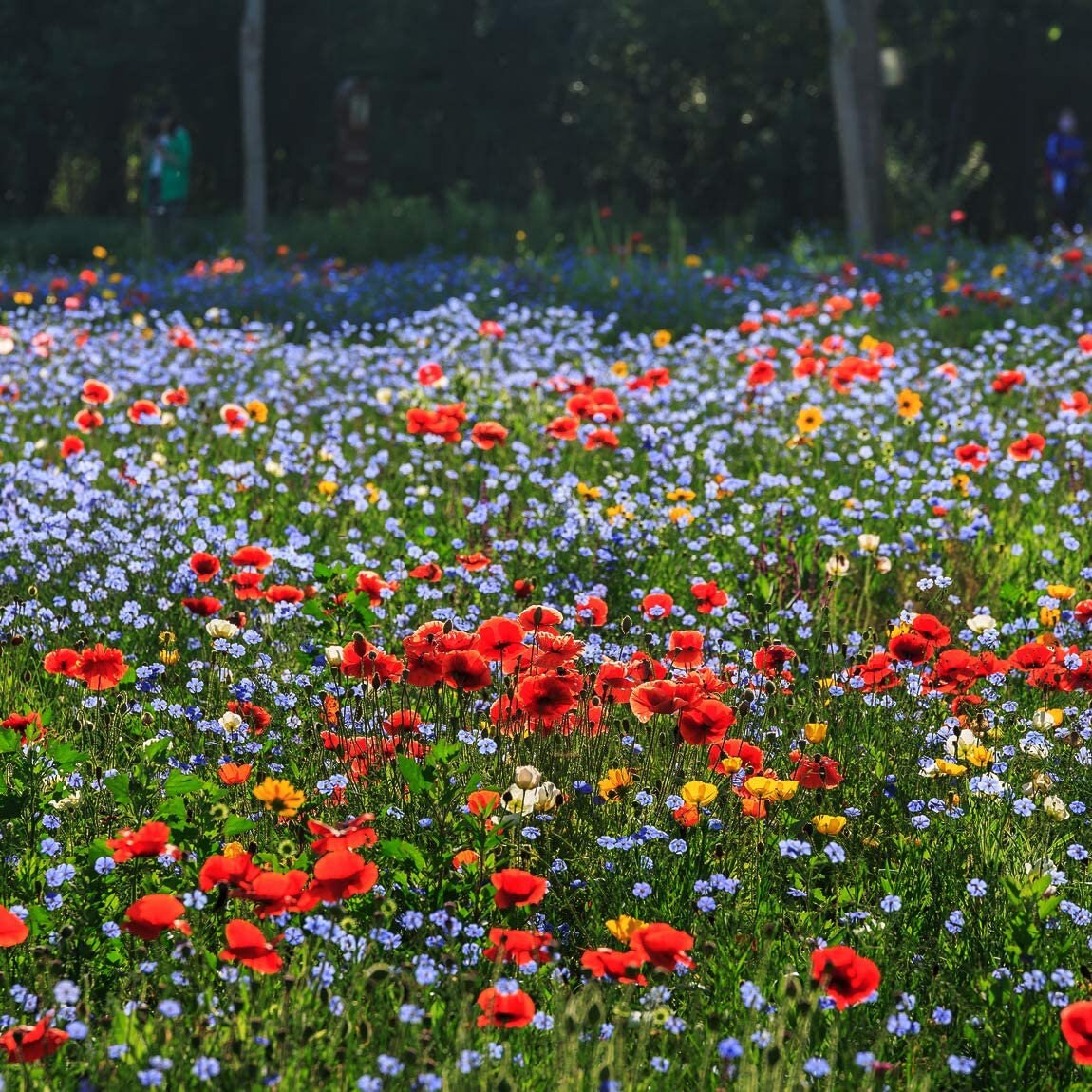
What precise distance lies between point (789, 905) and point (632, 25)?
21.6 metres

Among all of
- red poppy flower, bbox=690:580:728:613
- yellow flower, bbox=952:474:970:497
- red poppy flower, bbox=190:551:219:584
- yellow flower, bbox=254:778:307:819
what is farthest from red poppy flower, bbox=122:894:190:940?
yellow flower, bbox=952:474:970:497

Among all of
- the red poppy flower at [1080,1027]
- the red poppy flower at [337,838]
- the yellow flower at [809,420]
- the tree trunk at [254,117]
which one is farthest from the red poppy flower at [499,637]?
the tree trunk at [254,117]

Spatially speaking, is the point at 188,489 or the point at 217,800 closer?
the point at 217,800

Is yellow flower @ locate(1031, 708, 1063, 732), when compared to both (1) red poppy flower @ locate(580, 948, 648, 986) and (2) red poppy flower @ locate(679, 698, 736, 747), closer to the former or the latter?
(2) red poppy flower @ locate(679, 698, 736, 747)

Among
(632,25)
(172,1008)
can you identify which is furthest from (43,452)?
(632,25)

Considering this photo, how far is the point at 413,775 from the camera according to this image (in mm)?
2666

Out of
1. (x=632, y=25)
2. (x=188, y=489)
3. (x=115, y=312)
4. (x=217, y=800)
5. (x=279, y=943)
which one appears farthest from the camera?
(x=632, y=25)

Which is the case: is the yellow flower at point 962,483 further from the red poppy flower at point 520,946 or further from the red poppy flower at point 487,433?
the red poppy flower at point 520,946

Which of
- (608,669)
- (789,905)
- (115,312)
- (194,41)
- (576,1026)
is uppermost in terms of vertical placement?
(194,41)

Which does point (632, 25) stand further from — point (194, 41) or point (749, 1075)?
point (749, 1075)

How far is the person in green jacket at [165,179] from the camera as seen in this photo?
57.4 feet

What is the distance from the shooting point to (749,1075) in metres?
2.02

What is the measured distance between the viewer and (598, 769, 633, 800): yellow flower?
9.30 ft

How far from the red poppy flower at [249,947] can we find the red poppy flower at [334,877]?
0.09 meters
